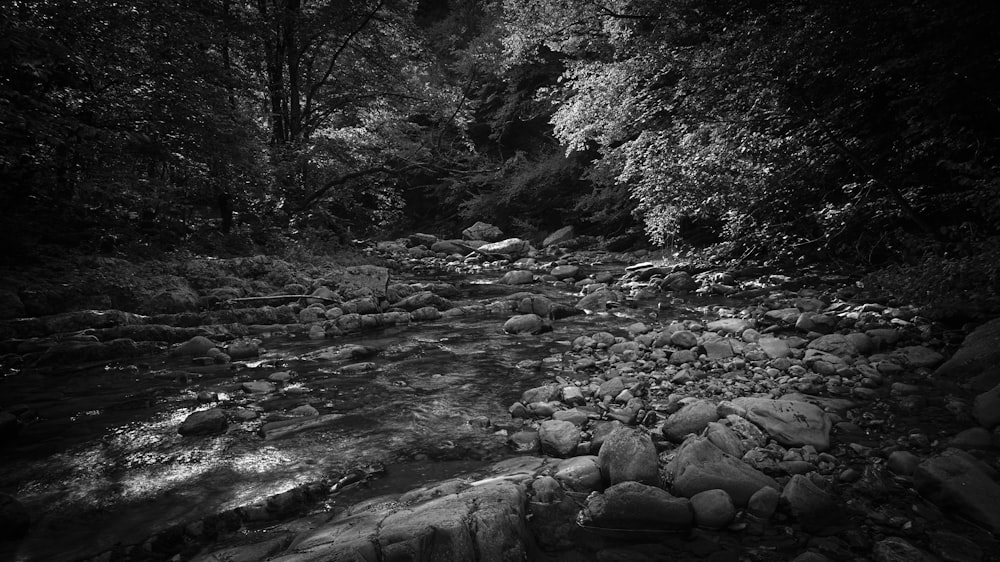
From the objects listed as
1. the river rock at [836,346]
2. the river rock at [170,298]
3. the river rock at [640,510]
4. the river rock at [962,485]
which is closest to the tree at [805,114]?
the river rock at [836,346]

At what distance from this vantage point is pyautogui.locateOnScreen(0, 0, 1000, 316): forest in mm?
4324

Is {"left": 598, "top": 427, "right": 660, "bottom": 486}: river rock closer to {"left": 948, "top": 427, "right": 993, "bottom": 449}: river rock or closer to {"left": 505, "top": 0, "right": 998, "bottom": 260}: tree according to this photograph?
{"left": 948, "top": 427, "right": 993, "bottom": 449}: river rock

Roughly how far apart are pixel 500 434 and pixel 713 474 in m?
1.48

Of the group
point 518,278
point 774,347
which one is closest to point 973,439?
point 774,347

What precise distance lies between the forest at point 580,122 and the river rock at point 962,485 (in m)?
1.82

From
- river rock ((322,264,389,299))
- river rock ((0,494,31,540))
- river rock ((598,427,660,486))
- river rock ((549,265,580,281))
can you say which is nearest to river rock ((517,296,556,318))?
river rock ((322,264,389,299))

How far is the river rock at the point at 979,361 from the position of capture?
10.7 ft

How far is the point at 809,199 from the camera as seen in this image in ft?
21.5

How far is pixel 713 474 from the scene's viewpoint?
2449 millimetres

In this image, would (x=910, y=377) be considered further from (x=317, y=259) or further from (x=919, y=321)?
(x=317, y=259)

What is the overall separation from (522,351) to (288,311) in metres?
4.10

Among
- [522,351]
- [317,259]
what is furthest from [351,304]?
[317,259]

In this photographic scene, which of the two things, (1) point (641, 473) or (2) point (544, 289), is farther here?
(2) point (544, 289)

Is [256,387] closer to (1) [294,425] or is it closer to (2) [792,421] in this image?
(1) [294,425]
